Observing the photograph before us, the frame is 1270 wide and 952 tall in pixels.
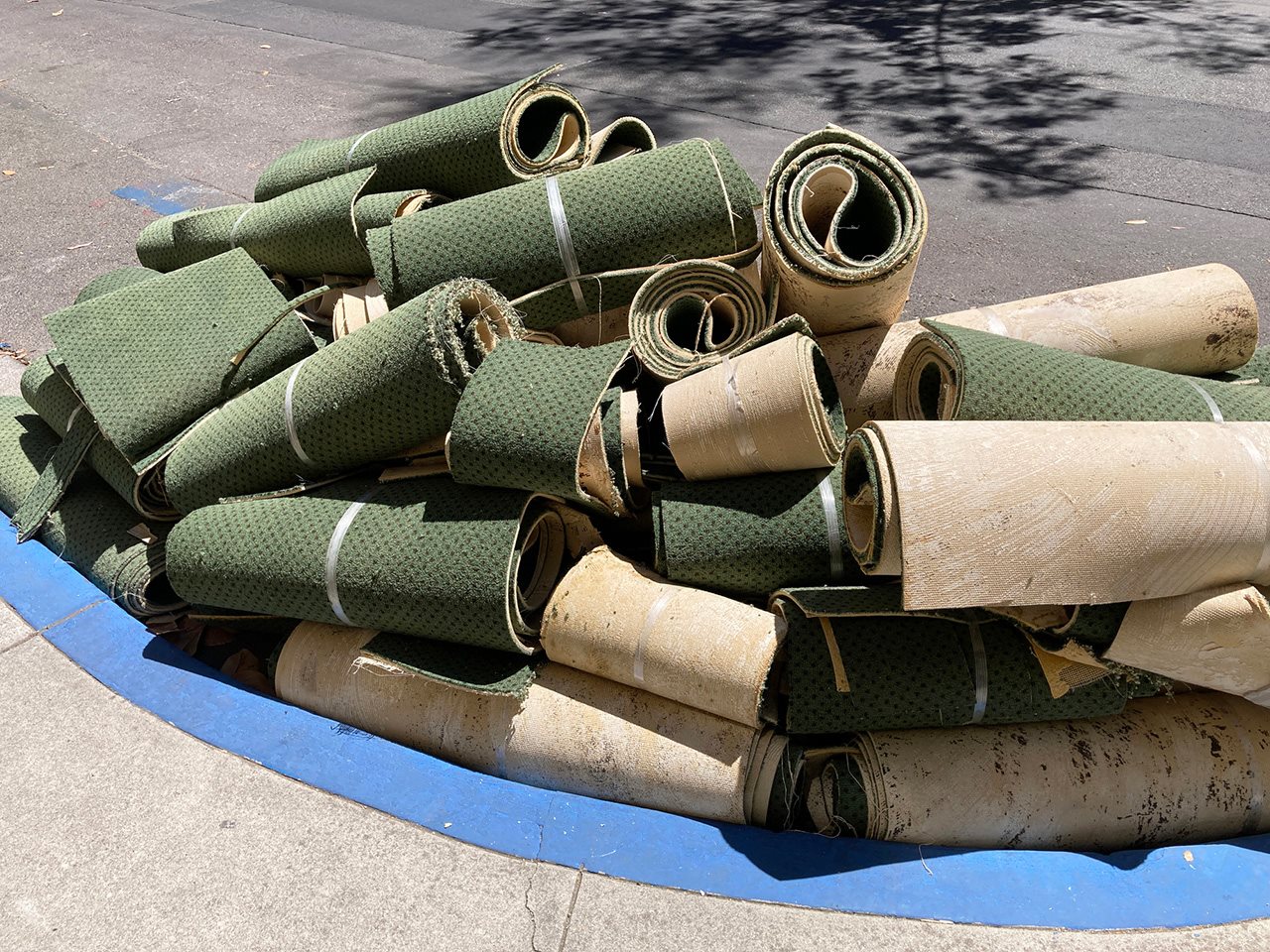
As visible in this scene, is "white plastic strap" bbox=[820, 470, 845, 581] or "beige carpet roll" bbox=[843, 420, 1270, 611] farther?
"white plastic strap" bbox=[820, 470, 845, 581]

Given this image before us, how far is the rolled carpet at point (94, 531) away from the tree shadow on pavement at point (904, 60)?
5.04 m

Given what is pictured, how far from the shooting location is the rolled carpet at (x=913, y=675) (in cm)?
269

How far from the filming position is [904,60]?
919 cm

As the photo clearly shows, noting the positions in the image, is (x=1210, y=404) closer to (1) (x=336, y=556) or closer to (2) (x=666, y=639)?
(2) (x=666, y=639)

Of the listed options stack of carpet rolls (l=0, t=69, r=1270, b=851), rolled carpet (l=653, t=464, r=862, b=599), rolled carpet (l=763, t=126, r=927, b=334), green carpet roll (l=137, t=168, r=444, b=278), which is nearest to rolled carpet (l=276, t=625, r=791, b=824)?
stack of carpet rolls (l=0, t=69, r=1270, b=851)

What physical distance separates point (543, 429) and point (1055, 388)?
1436 millimetres

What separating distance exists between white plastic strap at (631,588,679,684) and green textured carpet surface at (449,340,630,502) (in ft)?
1.25

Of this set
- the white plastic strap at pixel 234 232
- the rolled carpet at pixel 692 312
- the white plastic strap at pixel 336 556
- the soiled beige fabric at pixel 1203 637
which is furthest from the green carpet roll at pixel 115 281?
the soiled beige fabric at pixel 1203 637

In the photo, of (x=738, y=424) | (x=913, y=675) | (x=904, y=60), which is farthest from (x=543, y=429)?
(x=904, y=60)

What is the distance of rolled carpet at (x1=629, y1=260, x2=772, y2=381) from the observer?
3.30 m

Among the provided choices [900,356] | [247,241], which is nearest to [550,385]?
[900,356]

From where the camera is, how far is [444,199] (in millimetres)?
4180

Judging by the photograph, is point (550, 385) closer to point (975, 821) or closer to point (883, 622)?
point (883, 622)

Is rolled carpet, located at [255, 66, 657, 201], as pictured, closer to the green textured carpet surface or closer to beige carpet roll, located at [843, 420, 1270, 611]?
the green textured carpet surface
